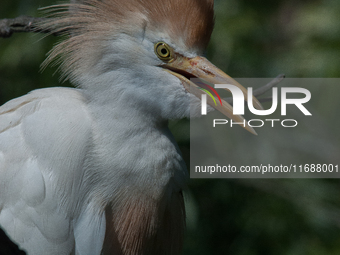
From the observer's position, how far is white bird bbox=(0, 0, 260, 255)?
130 cm

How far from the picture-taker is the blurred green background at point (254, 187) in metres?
2.44

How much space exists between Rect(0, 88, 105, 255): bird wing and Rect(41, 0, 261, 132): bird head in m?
0.18

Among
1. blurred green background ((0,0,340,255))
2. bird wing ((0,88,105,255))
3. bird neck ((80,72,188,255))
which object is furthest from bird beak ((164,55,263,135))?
blurred green background ((0,0,340,255))

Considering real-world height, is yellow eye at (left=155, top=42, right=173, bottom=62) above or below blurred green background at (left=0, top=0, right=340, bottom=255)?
above

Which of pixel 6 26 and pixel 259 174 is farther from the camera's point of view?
pixel 259 174

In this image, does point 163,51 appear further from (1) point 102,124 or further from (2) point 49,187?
(2) point 49,187

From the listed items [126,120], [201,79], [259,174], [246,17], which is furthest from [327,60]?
[126,120]

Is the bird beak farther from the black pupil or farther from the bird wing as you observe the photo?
the bird wing

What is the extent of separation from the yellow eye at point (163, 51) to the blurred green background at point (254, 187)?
1.13m

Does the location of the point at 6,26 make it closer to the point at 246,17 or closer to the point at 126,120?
the point at 126,120

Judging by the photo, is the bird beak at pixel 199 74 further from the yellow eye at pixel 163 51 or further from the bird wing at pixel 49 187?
the bird wing at pixel 49 187

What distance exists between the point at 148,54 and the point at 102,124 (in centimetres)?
28

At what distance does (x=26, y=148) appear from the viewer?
1.36 m

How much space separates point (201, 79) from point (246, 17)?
4.41 ft
